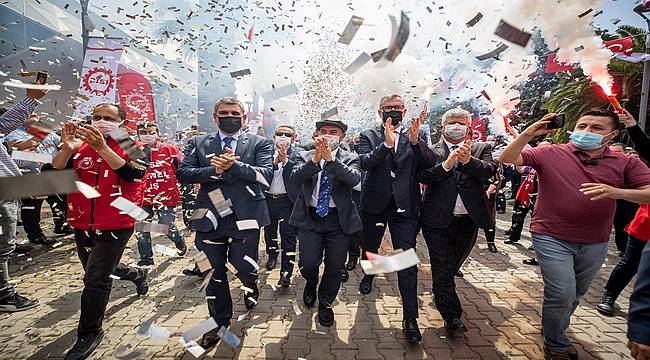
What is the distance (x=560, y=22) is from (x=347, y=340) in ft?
15.4

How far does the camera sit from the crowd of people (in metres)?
3.19

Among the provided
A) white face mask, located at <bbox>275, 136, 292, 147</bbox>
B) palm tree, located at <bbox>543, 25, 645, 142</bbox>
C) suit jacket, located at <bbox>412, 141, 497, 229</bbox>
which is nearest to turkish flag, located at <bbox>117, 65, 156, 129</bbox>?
white face mask, located at <bbox>275, 136, 292, 147</bbox>

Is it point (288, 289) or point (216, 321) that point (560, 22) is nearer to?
point (288, 289)

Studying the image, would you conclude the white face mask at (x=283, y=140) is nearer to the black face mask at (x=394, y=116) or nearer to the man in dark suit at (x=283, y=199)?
the man in dark suit at (x=283, y=199)

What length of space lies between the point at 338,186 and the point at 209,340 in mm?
1967

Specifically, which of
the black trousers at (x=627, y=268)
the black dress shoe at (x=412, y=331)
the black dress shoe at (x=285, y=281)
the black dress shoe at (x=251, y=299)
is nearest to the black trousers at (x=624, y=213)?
the black trousers at (x=627, y=268)

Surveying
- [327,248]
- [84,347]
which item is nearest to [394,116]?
[327,248]

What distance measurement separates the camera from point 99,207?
3379mm

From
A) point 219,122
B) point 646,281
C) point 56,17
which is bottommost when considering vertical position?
point 646,281

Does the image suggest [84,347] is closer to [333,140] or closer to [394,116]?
[333,140]

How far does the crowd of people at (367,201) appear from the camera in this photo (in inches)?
126

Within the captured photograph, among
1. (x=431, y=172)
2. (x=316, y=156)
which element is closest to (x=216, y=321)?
(x=316, y=156)

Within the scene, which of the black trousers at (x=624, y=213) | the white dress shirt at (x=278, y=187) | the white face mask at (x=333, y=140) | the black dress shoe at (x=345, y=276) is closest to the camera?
the white face mask at (x=333, y=140)

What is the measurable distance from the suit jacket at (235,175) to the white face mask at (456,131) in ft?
6.45
